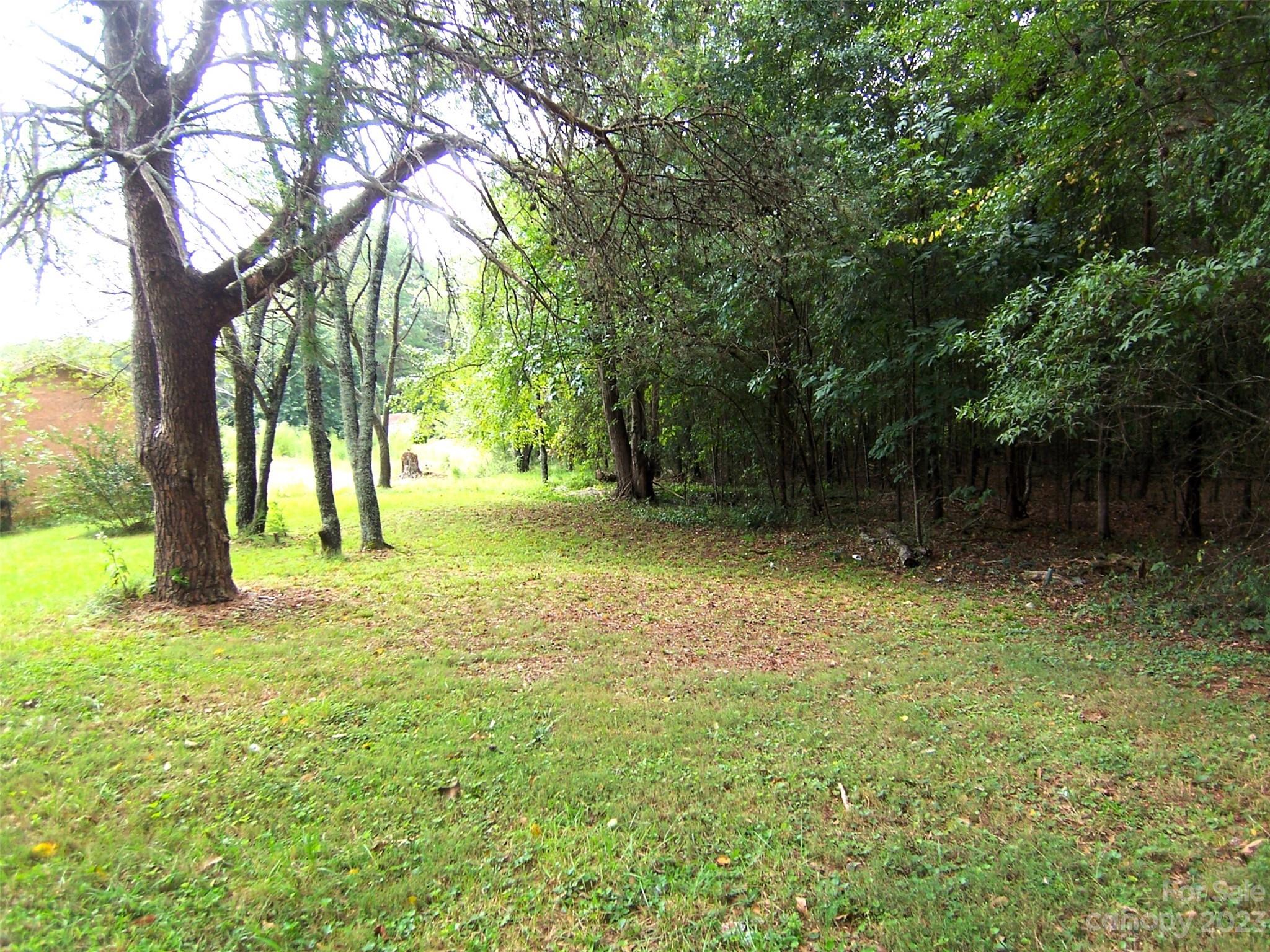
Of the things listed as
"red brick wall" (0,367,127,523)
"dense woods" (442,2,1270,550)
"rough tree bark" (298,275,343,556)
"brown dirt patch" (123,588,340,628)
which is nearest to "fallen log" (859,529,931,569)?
"dense woods" (442,2,1270,550)

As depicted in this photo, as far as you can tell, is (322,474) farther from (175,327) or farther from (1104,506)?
(1104,506)

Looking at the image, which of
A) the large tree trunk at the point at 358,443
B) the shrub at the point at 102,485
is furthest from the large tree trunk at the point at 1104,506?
the shrub at the point at 102,485

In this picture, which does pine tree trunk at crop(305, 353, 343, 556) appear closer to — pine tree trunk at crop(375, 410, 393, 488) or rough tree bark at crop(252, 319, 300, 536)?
rough tree bark at crop(252, 319, 300, 536)

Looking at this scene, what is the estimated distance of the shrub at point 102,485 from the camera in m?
12.0

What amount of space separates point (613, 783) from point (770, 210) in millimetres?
4430

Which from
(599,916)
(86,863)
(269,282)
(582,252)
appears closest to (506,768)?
(599,916)

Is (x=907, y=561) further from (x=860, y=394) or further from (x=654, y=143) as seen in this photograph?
(x=654, y=143)

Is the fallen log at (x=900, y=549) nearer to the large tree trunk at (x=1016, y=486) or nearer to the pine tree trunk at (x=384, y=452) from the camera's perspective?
the large tree trunk at (x=1016, y=486)

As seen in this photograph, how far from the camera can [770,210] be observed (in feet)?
16.3

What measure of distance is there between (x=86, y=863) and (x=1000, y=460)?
1617 cm

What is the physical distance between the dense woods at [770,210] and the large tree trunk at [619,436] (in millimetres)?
4007

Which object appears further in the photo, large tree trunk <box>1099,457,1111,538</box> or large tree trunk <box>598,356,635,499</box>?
large tree trunk <box>598,356,635,499</box>

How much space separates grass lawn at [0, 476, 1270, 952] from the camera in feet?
7.59

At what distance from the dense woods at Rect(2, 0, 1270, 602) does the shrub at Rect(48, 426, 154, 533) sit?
2.86 meters
